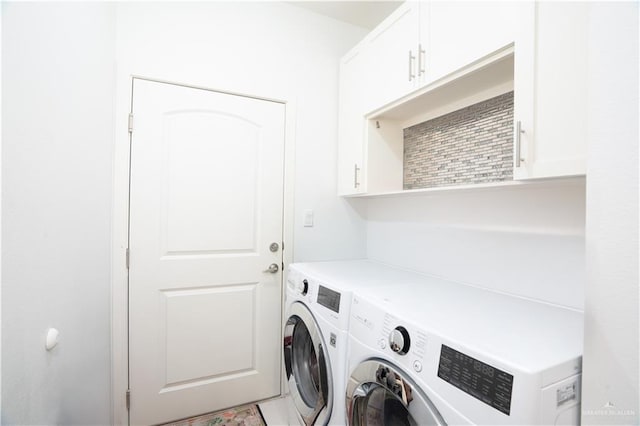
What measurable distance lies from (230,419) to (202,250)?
1.03 m

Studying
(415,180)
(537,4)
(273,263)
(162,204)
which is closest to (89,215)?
(162,204)

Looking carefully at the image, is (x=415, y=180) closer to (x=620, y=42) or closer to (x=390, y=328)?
(x=390, y=328)

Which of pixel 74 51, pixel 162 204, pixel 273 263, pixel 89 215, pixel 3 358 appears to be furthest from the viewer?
pixel 273 263

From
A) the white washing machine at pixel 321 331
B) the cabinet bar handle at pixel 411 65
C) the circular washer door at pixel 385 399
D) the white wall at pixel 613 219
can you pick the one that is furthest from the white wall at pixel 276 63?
the white wall at pixel 613 219

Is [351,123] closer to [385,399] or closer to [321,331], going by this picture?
[321,331]

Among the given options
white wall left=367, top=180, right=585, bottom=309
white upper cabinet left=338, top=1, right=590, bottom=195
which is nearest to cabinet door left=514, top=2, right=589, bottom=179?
white upper cabinet left=338, top=1, right=590, bottom=195

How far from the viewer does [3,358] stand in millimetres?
654

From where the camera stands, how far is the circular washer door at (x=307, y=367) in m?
1.27

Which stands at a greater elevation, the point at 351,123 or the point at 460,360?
the point at 351,123

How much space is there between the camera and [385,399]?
969mm

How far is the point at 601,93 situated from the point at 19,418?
4.81 ft

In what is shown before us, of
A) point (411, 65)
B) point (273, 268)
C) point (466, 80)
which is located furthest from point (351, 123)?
point (273, 268)

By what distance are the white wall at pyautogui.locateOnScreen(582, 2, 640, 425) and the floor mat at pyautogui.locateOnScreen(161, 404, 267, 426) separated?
1.73 m

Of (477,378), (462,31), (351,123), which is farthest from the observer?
(351,123)
